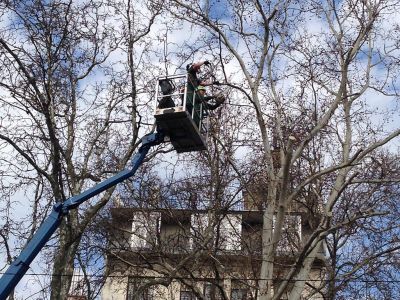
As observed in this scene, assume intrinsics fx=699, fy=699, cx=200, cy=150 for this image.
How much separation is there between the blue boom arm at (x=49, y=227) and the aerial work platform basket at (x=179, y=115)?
0.35 m

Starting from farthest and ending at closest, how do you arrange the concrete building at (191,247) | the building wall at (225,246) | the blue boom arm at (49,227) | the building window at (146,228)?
1. the building window at (146,228)
2. the building wall at (225,246)
3. the concrete building at (191,247)
4. the blue boom arm at (49,227)

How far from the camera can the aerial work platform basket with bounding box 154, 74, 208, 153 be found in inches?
452

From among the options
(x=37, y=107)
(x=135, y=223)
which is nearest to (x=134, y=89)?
(x=37, y=107)

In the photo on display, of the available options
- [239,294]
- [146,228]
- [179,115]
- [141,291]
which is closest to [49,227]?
[179,115]

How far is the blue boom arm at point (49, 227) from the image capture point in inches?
426

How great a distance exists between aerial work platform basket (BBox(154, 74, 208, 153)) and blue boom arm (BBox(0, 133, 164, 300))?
352 mm

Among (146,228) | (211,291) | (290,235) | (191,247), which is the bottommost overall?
(211,291)

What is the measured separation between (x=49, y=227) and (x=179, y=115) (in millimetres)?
2810

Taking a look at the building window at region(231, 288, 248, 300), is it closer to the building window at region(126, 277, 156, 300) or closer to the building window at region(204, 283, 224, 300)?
the building window at region(204, 283, 224, 300)

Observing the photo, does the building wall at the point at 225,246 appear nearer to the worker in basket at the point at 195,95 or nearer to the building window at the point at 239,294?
the building window at the point at 239,294

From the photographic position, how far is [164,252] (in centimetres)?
1616

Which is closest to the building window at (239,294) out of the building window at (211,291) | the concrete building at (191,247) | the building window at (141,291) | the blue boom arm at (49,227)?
the concrete building at (191,247)

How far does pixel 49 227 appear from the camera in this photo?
11.4 m

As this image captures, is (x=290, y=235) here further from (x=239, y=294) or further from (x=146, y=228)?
(x=146, y=228)
